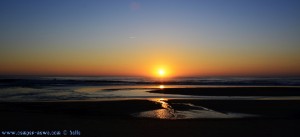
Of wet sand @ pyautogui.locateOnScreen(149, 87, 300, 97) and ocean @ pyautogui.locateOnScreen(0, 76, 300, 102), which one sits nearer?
ocean @ pyautogui.locateOnScreen(0, 76, 300, 102)

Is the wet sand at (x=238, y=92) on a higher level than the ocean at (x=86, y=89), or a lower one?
lower

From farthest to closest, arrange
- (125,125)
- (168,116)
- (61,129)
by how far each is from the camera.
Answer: (168,116)
(125,125)
(61,129)

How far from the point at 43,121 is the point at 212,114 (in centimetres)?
947

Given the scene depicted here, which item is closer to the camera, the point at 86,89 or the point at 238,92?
the point at 238,92

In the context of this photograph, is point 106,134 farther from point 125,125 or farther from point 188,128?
point 188,128

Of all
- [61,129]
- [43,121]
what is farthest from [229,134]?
[43,121]

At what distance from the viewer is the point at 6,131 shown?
1154 centimetres

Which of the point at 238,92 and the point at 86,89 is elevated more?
the point at 86,89

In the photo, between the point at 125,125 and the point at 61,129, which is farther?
the point at 125,125

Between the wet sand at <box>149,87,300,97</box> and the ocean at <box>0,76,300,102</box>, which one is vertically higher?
the ocean at <box>0,76,300,102</box>

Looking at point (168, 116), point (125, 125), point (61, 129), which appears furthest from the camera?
point (168, 116)

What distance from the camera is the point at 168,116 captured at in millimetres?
16891

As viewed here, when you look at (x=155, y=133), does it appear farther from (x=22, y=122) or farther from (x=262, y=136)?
(x=22, y=122)

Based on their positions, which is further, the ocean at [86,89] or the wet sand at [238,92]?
the wet sand at [238,92]
